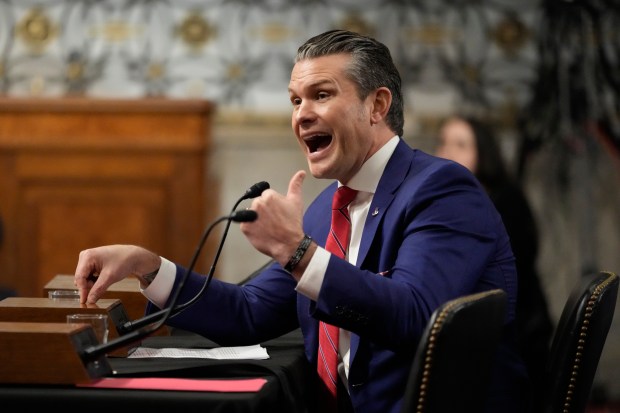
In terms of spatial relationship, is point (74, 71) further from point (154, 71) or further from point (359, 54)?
point (359, 54)

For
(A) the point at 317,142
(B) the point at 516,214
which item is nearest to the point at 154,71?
(B) the point at 516,214

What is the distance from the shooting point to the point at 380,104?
2688 mm

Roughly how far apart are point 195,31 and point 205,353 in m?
3.65

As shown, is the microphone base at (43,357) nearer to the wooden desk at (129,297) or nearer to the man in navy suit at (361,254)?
the man in navy suit at (361,254)

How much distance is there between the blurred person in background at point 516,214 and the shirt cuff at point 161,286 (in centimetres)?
243

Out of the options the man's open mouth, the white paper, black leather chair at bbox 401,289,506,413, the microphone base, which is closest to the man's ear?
the man's open mouth

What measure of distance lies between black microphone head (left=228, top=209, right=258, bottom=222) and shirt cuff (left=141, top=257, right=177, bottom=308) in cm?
48

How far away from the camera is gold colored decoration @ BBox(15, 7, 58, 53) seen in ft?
19.0

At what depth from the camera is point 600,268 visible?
554cm

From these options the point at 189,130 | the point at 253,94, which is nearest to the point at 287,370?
the point at 189,130

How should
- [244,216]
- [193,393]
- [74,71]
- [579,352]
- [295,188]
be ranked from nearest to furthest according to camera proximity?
[193,393], [244,216], [295,188], [579,352], [74,71]

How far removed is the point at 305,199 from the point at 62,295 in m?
3.24

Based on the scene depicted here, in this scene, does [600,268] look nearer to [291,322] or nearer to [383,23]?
[383,23]

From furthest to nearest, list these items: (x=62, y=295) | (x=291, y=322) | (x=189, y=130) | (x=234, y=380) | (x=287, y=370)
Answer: (x=189, y=130)
(x=291, y=322)
(x=62, y=295)
(x=287, y=370)
(x=234, y=380)
